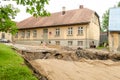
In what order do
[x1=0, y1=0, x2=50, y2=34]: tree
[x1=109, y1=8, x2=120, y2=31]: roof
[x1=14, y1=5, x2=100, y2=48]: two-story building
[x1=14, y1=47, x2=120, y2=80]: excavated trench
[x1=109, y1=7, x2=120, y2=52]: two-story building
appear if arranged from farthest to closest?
1. [x1=14, y1=5, x2=100, y2=48]: two-story building
2. [x1=109, y1=8, x2=120, y2=31]: roof
3. [x1=109, y1=7, x2=120, y2=52]: two-story building
4. [x1=14, y1=47, x2=120, y2=80]: excavated trench
5. [x1=0, y1=0, x2=50, y2=34]: tree

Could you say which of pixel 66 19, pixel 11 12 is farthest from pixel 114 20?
pixel 11 12

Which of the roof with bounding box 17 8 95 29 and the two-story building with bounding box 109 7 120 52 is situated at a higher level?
the roof with bounding box 17 8 95 29

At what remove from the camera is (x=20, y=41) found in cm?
4866

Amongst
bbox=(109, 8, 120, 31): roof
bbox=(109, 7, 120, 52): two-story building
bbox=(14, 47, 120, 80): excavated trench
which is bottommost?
bbox=(14, 47, 120, 80): excavated trench

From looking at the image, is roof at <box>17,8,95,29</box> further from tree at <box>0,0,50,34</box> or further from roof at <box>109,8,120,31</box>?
tree at <box>0,0,50,34</box>

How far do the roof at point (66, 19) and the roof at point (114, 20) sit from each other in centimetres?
427

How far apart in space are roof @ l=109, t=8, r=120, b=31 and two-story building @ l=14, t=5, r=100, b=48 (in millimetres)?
4218

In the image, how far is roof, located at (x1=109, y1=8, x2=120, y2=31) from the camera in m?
29.2

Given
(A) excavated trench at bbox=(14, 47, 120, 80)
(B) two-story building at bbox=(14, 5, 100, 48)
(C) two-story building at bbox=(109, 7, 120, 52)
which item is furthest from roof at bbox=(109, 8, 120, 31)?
(A) excavated trench at bbox=(14, 47, 120, 80)

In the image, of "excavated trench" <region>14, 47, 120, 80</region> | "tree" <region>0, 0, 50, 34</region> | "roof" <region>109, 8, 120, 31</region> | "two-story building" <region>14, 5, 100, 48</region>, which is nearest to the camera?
"tree" <region>0, 0, 50, 34</region>

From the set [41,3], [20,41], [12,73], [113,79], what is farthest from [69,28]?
[41,3]

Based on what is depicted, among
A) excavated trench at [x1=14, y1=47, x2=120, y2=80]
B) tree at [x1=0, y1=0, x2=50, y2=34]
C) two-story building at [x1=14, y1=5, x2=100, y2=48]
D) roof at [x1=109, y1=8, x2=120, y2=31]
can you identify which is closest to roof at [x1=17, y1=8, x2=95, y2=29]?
two-story building at [x1=14, y1=5, x2=100, y2=48]

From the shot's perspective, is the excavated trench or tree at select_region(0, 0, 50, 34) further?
the excavated trench

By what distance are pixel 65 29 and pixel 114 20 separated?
10549 mm
